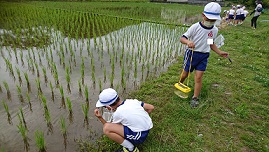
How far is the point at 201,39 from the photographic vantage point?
2725 millimetres

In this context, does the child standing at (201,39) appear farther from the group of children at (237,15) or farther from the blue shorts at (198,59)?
the group of children at (237,15)

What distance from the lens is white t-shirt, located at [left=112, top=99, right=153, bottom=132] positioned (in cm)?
207

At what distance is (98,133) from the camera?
2703 millimetres

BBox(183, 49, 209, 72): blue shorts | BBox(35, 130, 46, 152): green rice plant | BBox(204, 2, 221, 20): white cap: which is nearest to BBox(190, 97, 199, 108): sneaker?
BBox(183, 49, 209, 72): blue shorts

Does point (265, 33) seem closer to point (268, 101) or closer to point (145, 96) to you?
point (268, 101)

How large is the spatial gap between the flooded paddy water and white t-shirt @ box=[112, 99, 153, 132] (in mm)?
725

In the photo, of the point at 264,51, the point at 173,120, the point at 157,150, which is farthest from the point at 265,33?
the point at 157,150

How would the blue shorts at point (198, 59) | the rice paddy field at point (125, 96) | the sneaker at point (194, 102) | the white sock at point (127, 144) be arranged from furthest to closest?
the sneaker at point (194, 102), the blue shorts at point (198, 59), the rice paddy field at point (125, 96), the white sock at point (127, 144)

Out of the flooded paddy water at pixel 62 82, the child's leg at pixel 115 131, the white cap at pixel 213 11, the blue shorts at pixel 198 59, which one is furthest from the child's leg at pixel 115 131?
the white cap at pixel 213 11

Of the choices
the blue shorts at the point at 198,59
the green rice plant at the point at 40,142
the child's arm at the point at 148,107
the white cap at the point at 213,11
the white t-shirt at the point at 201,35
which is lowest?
the green rice plant at the point at 40,142

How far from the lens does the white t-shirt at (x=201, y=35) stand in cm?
268

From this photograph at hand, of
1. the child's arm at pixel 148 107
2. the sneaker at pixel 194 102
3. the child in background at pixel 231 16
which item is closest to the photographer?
the child's arm at pixel 148 107

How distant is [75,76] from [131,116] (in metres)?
2.49

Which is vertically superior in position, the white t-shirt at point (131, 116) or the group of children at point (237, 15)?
the group of children at point (237, 15)
